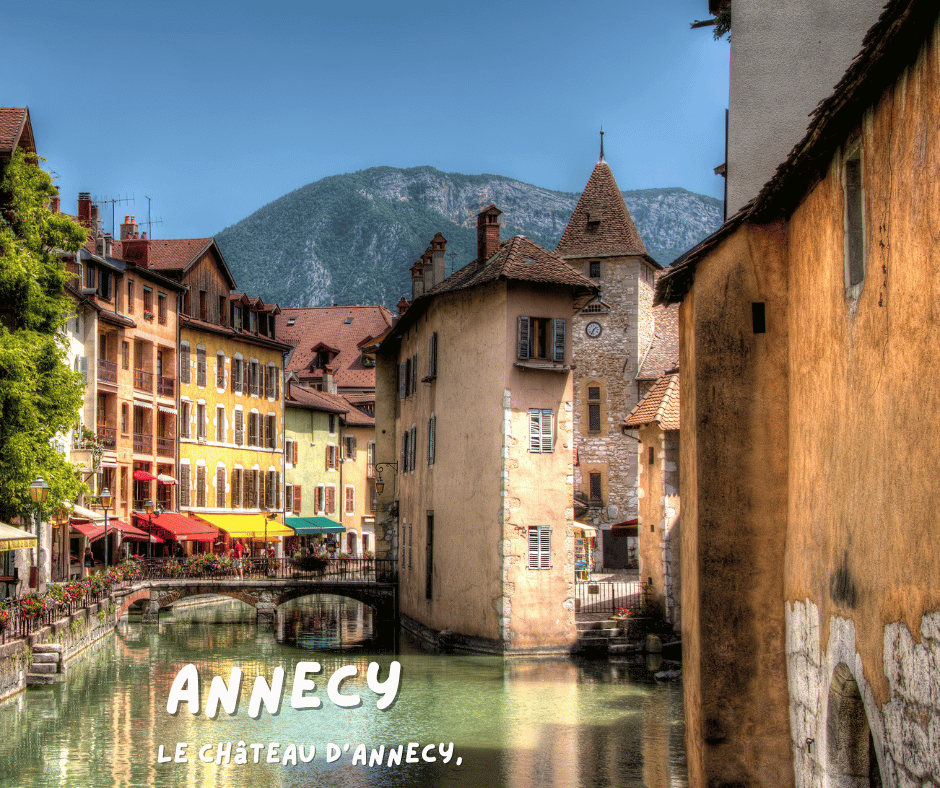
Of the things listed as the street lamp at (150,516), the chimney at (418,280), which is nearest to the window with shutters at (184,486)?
the street lamp at (150,516)

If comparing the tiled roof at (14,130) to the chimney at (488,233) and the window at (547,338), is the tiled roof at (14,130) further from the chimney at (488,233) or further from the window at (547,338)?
the window at (547,338)

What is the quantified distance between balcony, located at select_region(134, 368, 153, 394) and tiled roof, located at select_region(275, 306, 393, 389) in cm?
2155

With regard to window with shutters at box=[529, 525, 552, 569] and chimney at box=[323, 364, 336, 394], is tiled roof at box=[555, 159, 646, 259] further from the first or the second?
window with shutters at box=[529, 525, 552, 569]

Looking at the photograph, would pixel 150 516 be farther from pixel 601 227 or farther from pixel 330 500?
pixel 601 227

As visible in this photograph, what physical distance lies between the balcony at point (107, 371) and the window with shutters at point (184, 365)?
5.89 meters

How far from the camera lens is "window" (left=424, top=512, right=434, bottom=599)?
35688 mm

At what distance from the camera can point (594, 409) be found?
197 feet

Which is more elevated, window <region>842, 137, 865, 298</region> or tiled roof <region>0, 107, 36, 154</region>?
tiled roof <region>0, 107, 36, 154</region>

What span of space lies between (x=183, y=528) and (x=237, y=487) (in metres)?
9.39

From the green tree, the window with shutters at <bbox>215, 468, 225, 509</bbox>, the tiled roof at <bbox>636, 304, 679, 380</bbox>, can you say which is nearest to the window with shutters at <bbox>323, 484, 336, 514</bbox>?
the window with shutters at <bbox>215, 468, 225, 509</bbox>

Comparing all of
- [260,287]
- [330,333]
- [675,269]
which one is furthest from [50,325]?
[260,287]

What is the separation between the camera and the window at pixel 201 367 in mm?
53688

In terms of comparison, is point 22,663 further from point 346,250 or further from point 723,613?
point 346,250

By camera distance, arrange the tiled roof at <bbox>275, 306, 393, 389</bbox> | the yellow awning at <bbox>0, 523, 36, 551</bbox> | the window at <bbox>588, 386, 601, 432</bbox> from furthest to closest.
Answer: the tiled roof at <bbox>275, 306, 393, 389</bbox> < the window at <bbox>588, 386, 601, 432</bbox> < the yellow awning at <bbox>0, 523, 36, 551</bbox>
